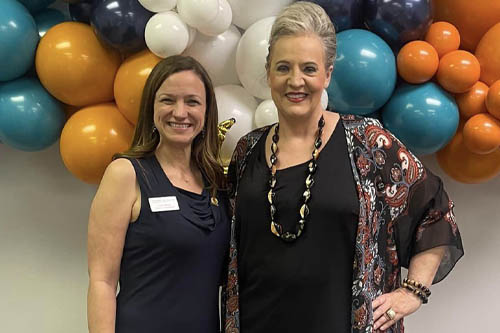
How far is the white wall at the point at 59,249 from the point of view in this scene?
1.95 meters

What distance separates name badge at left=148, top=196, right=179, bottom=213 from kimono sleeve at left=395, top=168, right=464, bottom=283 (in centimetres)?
60

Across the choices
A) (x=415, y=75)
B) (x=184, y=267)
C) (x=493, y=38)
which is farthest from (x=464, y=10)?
(x=184, y=267)

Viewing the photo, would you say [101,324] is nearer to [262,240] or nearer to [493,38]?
[262,240]

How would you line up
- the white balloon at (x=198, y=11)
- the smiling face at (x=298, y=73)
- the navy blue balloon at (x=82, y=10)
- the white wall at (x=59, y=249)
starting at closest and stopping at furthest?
1. the smiling face at (x=298, y=73)
2. the white balloon at (x=198, y=11)
3. the navy blue balloon at (x=82, y=10)
4. the white wall at (x=59, y=249)

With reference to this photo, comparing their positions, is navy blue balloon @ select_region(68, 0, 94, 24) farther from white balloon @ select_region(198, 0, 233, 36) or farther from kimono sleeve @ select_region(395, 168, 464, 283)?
kimono sleeve @ select_region(395, 168, 464, 283)

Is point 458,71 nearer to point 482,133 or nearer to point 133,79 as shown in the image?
point 482,133

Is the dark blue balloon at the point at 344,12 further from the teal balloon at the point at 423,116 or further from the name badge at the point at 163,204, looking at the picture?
the name badge at the point at 163,204

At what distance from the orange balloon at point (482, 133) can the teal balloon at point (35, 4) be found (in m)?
1.51

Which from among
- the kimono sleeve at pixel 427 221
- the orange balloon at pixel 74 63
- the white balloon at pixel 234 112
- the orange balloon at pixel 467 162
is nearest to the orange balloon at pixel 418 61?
the orange balloon at pixel 467 162

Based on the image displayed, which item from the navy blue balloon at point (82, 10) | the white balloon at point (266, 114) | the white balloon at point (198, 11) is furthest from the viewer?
the navy blue balloon at point (82, 10)

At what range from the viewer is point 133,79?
1.49 metres

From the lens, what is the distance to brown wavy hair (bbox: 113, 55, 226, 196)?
1.29 m

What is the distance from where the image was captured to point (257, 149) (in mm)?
1280

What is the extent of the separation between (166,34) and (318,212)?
713 mm
